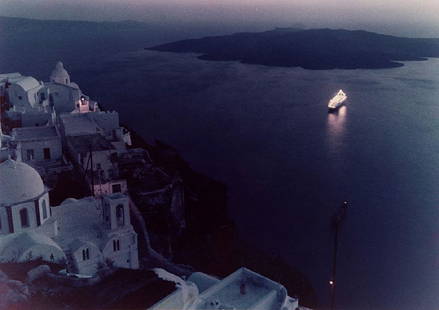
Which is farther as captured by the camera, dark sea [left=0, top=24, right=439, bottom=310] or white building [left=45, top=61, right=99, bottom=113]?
white building [left=45, top=61, right=99, bottom=113]

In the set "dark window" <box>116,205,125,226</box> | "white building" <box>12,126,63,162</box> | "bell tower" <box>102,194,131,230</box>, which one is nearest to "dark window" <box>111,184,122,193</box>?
"white building" <box>12,126,63,162</box>

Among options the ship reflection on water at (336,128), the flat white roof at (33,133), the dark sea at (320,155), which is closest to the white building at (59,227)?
the flat white roof at (33,133)

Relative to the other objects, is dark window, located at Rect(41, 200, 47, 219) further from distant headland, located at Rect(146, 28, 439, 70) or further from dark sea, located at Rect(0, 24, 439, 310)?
distant headland, located at Rect(146, 28, 439, 70)

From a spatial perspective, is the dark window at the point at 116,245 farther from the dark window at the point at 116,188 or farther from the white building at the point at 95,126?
the white building at the point at 95,126

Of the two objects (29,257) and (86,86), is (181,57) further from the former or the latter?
(29,257)

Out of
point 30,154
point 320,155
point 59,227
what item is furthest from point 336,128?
point 59,227

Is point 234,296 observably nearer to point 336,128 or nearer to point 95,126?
point 95,126

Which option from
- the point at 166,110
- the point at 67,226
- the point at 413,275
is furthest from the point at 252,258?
the point at 166,110
